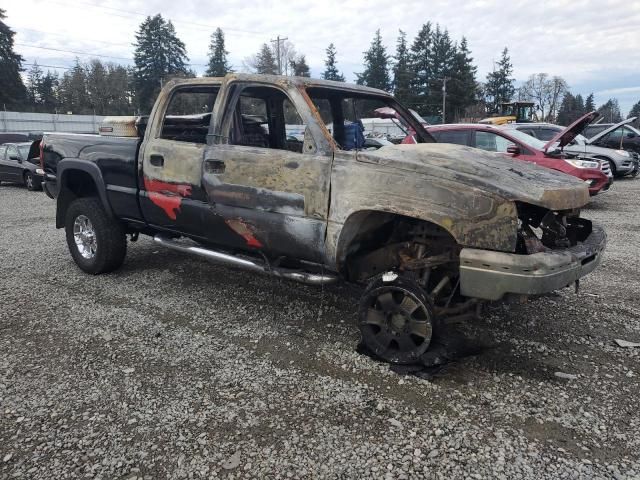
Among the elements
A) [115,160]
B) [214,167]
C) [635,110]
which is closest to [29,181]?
[115,160]

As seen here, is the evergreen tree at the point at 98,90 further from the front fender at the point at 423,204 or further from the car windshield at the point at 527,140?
the front fender at the point at 423,204

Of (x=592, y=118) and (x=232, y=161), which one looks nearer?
(x=232, y=161)

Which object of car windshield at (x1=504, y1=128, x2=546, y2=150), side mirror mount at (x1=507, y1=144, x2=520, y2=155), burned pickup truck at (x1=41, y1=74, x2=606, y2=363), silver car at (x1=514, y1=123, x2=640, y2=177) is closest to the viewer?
burned pickup truck at (x1=41, y1=74, x2=606, y2=363)

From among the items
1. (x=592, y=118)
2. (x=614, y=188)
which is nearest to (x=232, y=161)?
(x=592, y=118)

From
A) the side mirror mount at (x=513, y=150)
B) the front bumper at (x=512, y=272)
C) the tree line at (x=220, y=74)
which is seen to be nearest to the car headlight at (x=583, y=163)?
the side mirror mount at (x=513, y=150)

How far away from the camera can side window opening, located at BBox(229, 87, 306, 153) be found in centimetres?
410

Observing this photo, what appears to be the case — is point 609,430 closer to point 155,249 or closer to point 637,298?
point 637,298

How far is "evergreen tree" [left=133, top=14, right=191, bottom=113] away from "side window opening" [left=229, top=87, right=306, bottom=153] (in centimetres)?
6064

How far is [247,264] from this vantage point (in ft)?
13.4

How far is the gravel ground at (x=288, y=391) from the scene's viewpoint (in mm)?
2484

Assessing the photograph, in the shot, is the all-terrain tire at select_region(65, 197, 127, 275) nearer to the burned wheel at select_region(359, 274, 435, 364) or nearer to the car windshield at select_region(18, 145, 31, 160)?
the burned wheel at select_region(359, 274, 435, 364)

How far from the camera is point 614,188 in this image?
13281mm

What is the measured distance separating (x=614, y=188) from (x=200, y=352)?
1335cm

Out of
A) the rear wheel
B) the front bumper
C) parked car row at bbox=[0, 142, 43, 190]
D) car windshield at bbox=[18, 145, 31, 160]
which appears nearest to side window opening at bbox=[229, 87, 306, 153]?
the front bumper
